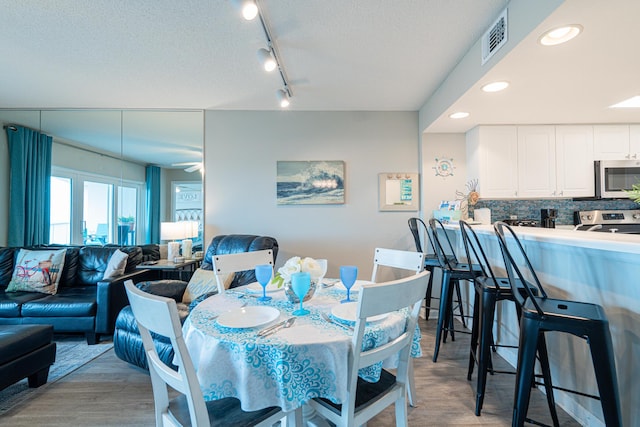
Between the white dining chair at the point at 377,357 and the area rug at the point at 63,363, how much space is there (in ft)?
7.05

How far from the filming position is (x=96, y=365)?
7.77 feet

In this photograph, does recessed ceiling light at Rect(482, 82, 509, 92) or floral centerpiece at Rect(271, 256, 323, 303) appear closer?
floral centerpiece at Rect(271, 256, 323, 303)

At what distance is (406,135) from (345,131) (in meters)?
0.79

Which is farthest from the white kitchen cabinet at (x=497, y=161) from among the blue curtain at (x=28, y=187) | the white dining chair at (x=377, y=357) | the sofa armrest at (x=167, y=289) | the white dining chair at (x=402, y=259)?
the blue curtain at (x=28, y=187)

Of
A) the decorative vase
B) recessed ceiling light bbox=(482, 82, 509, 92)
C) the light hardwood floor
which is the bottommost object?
the light hardwood floor

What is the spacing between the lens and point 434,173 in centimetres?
363

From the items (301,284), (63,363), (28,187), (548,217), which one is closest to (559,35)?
(301,284)

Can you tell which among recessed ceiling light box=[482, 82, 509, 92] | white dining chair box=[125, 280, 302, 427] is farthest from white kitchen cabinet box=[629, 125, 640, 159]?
white dining chair box=[125, 280, 302, 427]

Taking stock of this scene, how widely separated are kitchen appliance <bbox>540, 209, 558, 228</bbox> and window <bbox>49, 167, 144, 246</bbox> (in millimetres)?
5084

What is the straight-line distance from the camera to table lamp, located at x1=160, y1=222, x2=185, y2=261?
11.0ft

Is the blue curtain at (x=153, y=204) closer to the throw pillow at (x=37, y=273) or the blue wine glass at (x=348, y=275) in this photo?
the throw pillow at (x=37, y=273)

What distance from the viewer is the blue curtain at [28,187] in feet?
12.0

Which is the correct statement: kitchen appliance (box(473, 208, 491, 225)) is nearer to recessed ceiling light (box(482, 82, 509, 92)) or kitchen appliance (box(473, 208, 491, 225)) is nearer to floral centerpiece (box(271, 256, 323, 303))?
recessed ceiling light (box(482, 82, 509, 92))

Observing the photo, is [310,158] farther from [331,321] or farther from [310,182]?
[331,321]
